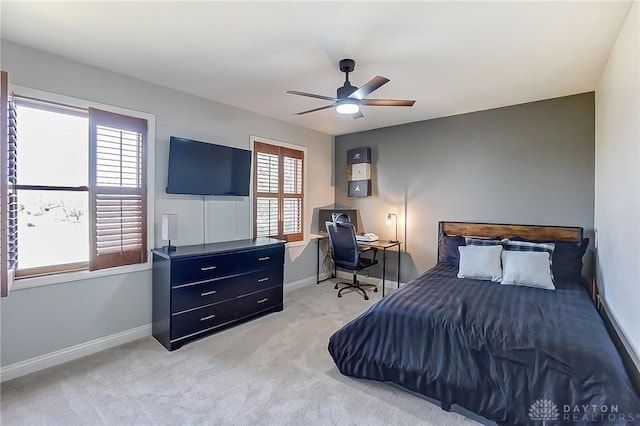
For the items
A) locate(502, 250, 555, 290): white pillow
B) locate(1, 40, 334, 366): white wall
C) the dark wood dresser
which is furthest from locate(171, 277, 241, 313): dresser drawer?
locate(502, 250, 555, 290): white pillow

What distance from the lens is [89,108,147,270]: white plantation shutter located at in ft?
9.03

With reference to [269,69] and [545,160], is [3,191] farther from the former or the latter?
[545,160]

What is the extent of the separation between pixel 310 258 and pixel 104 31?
378cm

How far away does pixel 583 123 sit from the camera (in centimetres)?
330

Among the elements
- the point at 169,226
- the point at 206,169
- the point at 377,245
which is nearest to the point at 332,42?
the point at 206,169

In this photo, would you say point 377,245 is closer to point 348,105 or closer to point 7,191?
point 348,105

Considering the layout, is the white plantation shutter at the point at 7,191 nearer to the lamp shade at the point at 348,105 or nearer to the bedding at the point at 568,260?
the lamp shade at the point at 348,105

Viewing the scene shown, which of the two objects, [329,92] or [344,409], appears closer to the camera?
[344,409]

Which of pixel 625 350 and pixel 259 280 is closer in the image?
pixel 625 350

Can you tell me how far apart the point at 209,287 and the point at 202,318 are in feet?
1.00

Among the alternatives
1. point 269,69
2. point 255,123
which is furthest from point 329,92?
point 255,123

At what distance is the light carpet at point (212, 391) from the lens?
6.32 feet

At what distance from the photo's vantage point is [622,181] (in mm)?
2100

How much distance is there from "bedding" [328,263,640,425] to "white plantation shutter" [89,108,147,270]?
2197 millimetres
